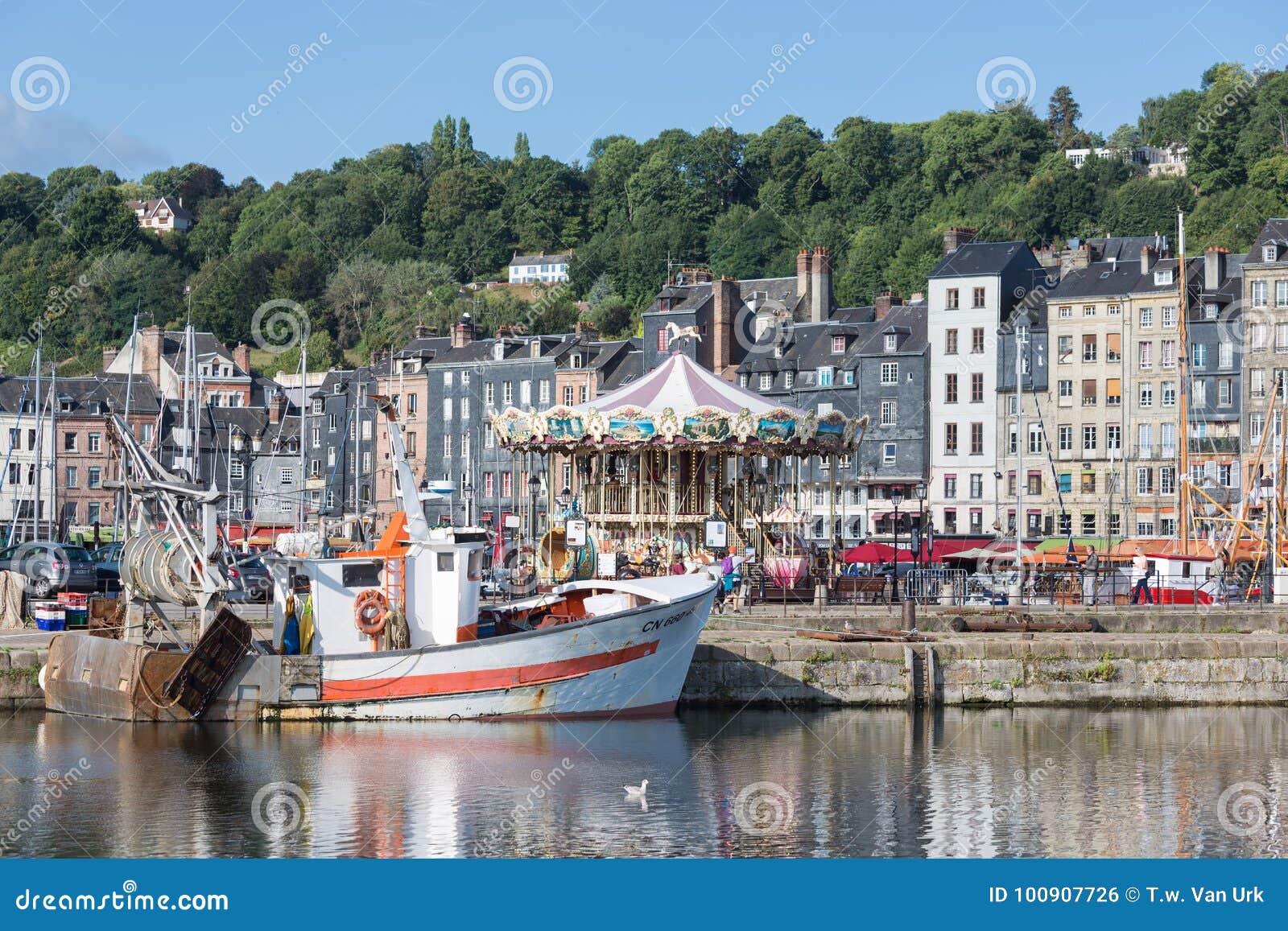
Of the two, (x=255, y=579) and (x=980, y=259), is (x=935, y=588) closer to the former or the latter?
(x=255, y=579)

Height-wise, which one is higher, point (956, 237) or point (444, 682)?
point (956, 237)

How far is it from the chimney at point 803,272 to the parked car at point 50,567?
49569mm

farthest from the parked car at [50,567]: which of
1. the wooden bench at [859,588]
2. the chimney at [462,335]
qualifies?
the chimney at [462,335]

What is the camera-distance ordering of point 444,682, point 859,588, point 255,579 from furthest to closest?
point 255,579 → point 859,588 → point 444,682

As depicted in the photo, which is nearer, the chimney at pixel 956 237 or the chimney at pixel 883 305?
the chimney at pixel 956 237

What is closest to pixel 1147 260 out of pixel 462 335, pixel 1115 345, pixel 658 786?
pixel 1115 345

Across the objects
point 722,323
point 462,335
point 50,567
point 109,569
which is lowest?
→ point 109,569

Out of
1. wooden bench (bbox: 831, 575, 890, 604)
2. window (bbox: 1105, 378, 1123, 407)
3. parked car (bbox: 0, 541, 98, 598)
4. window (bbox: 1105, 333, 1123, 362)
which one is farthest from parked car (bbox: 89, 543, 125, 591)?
window (bbox: 1105, 333, 1123, 362)

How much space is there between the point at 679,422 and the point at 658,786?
2020 cm

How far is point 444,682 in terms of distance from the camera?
3609 cm

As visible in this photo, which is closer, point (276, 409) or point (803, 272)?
point (803, 272)

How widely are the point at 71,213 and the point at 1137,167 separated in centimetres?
9638

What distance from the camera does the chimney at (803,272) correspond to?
104062mm

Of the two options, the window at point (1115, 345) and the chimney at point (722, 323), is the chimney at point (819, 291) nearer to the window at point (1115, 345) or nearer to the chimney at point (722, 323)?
the chimney at point (722, 323)
